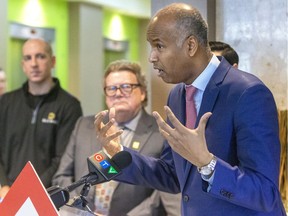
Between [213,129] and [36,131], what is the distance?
1913mm

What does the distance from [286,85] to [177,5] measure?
4.01 feet

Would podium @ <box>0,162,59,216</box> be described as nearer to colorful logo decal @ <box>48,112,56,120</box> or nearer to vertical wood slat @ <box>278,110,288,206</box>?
vertical wood slat @ <box>278,110,288,206</box>

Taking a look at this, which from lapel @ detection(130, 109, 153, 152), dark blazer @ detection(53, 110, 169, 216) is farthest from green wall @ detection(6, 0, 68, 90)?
lapel @ detection(130, 109, 153, 152)

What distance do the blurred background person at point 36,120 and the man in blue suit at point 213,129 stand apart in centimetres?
158

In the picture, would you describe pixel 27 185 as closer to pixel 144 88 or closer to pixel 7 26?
pixel 144 88

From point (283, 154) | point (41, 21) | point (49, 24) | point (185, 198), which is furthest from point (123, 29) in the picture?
point (185, 198)

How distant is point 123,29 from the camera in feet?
31.8

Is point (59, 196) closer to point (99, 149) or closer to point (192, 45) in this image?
point (192, 45)

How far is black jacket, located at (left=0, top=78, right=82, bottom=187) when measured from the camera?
3236mm

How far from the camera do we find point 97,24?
837 centimetres

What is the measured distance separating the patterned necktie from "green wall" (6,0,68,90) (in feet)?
16.1

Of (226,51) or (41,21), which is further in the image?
(41,21)

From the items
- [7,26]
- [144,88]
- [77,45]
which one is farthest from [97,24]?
[144,88]

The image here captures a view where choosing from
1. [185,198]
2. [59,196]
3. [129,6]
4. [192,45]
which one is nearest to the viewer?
[59,196]
